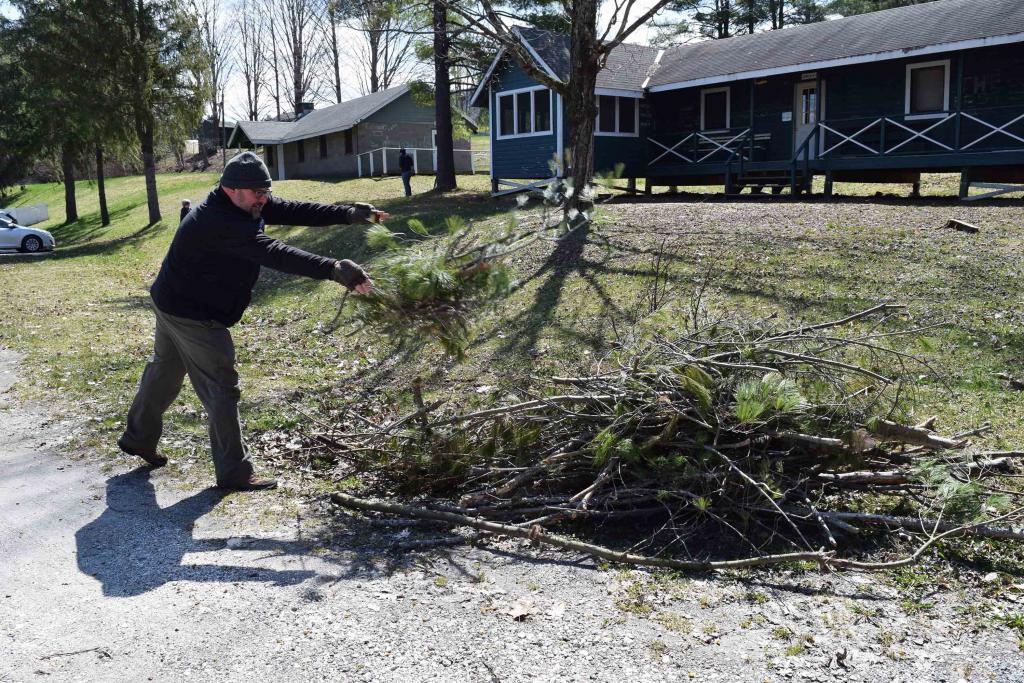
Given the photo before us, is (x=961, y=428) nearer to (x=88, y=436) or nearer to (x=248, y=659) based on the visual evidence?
(x=248, y=659)

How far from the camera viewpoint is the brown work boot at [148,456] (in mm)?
6141

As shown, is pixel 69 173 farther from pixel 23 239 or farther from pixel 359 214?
pixel 359 214

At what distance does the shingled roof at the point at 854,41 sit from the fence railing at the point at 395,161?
57.8ft

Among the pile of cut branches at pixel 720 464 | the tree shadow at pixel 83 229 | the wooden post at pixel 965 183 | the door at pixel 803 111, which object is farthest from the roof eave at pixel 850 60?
the tree shadow at pixel 83 229

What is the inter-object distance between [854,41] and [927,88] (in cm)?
214

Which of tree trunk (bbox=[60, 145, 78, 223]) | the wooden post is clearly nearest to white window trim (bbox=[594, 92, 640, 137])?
the wooden post

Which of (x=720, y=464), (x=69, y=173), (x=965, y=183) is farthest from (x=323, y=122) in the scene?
(x=720, y=464)

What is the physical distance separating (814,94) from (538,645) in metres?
22.8

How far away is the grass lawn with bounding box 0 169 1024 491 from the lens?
769 centimetres

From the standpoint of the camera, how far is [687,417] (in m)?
4.86

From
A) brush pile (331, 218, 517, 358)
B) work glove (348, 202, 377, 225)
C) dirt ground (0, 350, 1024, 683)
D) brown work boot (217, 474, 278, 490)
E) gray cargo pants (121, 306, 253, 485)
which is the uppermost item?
work glove (348, 202, 377, 225)

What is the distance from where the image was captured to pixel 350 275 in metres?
4.93

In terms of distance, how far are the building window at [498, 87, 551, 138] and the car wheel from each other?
56.5ft

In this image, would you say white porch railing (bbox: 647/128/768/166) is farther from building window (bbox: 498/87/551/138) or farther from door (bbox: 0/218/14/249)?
door (bbox: 0/218/14/249)
